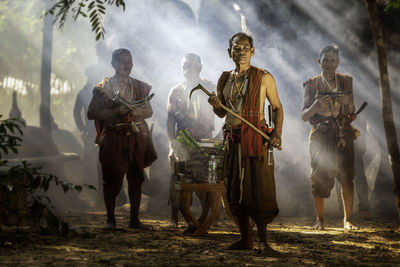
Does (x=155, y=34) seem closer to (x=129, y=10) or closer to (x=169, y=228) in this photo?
(x=129, y=10)

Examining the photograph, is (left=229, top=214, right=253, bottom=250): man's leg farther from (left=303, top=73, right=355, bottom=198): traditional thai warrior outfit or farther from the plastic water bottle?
(left=303, top=73, right=355, bottom=198): traditional thai warrior outfit

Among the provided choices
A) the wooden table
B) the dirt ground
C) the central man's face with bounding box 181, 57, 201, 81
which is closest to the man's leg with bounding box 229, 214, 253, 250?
the dirt ground

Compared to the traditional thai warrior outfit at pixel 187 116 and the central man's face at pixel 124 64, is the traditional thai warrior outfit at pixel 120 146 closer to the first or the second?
the central man's face at pixel 124 64

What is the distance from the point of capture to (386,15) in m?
8.62

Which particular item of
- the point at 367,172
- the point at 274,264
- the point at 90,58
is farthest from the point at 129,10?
the point at 90,58

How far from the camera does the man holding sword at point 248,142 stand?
191 inches

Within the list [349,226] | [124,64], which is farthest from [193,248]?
[124,64]

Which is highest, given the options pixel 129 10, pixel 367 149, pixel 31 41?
pixel 31 41

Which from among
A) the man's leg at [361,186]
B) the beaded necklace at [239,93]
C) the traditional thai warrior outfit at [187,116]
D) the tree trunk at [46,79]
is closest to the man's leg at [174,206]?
the traditional thai warrior outfit at [187,116]

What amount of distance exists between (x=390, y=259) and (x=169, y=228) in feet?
10.9

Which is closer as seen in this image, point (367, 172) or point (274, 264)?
point (274, 264)

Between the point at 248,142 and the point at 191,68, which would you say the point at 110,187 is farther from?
the point at 248,142

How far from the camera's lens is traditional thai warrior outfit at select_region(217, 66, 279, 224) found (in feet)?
15.9

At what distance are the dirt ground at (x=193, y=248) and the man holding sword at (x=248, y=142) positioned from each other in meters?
0.42
